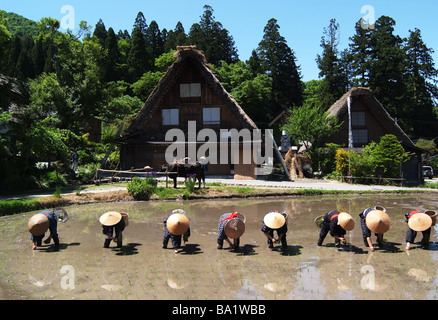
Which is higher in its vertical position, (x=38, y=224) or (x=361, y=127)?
(x=361, y=127)

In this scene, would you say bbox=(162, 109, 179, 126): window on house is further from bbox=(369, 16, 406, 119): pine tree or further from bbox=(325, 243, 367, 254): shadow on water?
bbox=(369, 16, 406, 119): pine tree

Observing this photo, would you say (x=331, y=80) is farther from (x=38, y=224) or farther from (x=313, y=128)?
(x=38, y=224)

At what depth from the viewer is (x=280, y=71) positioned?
5325 cm

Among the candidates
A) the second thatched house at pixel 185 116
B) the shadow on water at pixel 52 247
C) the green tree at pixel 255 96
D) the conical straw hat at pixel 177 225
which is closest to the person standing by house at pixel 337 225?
the conical straw hat at pixel 177 225

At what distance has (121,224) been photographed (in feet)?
30.3

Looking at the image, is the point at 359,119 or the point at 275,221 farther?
the point at 359,119

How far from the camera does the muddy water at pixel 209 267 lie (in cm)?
624

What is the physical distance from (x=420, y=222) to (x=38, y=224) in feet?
30.0

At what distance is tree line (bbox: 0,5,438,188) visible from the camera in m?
20.8

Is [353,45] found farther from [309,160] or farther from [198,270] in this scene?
[198,270]

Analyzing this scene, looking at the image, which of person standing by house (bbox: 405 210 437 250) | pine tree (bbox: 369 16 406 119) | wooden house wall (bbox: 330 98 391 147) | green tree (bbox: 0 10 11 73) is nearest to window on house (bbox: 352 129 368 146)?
wooden house wall (bbox: 330 98 391 147)

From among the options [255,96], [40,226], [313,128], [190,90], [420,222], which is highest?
[255,96]

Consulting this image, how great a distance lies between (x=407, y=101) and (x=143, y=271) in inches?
1785

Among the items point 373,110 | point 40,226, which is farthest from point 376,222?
point 373,110
